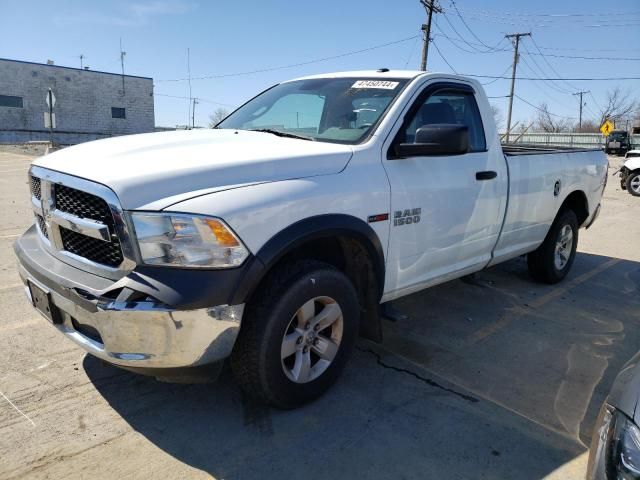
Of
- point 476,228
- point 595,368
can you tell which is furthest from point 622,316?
point 476,228

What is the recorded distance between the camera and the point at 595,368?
3.71 m

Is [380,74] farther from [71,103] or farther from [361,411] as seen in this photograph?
[71,103]

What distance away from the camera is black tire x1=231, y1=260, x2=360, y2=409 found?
8.59ft

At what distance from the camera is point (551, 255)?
5504 millimetres

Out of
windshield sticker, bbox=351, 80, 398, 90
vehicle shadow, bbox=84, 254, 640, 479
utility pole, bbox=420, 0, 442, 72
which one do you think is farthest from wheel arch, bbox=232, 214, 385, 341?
utility pole, bbox=420, 0, 442, 72

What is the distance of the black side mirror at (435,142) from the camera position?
10.4 feet

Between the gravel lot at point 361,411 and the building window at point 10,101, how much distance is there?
45822 mm

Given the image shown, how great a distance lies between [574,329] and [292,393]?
282 centimetres

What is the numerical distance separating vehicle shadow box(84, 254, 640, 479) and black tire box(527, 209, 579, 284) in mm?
1023

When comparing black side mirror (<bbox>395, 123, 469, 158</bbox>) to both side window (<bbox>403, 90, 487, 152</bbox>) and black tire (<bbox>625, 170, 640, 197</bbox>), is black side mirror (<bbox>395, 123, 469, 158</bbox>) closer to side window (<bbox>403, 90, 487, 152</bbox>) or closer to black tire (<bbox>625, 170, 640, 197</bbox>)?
side window (<bbox>403, 90, 487, 152</bbox>)

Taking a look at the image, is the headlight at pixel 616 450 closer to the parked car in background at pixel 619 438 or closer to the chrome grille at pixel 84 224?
the parked car in background at pixel 619 438

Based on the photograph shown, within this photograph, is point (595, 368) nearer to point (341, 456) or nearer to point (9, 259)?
point (341, 456)

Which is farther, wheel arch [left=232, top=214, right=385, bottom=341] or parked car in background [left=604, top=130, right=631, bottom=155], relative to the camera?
parked car in background [left=604, top=130, right=631, bottom=155]

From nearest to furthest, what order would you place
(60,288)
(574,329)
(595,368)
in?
(60,288)
(595,368)
(574,329)
